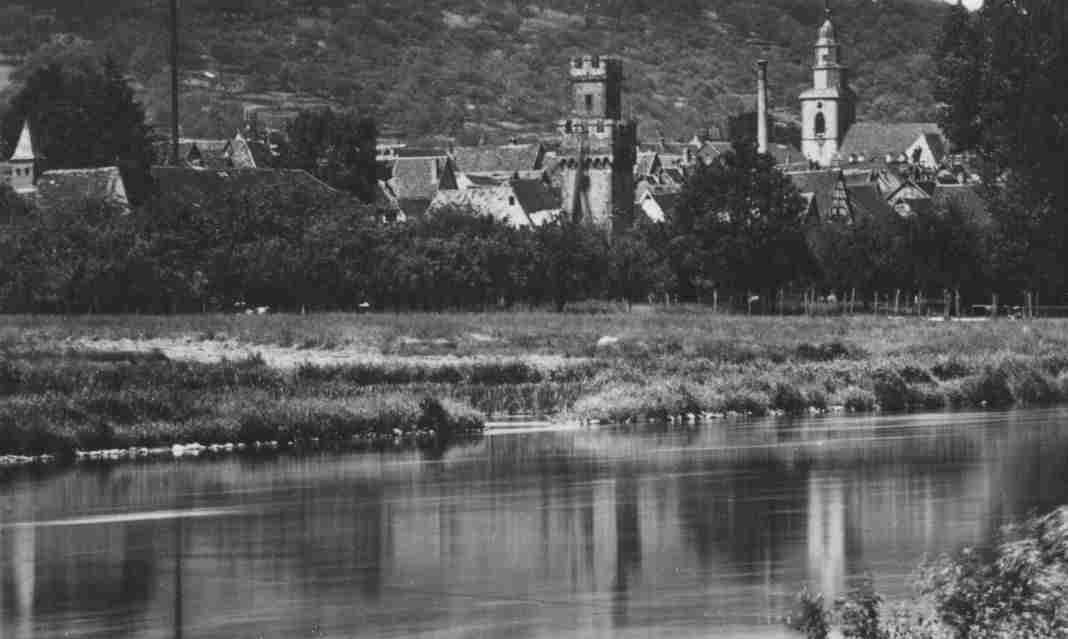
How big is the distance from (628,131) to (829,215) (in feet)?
87.8

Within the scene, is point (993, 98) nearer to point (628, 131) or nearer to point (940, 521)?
point (940, 521)

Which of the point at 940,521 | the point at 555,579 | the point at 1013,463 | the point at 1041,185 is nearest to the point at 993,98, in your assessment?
the point at 1041,185

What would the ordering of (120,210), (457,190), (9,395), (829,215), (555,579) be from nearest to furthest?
(555,579), (9,395), (120,210), (829,215), (457,190)

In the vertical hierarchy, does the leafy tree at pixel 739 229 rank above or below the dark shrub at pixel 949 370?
above

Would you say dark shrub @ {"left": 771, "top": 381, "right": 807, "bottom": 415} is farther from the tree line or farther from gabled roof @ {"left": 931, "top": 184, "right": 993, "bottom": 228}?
gabled roof @ {"left": 931, "top": 184, "right": 993, "bottom": 228}

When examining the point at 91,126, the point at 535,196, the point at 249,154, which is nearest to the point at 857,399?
the point at 91,126

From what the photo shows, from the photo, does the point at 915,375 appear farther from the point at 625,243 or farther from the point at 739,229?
the point at 625,243

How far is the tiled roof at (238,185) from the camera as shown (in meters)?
129

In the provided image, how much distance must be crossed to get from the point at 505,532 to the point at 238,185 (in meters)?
104

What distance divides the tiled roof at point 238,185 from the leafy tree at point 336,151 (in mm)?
26027

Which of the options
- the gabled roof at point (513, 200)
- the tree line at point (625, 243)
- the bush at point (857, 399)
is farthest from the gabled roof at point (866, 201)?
the bush at point (857, 399)

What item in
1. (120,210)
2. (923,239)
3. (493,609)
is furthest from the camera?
(923,239)

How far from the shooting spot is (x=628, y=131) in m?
184

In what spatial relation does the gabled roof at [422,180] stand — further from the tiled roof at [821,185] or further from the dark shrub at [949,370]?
the dark shrub at [949,370]
